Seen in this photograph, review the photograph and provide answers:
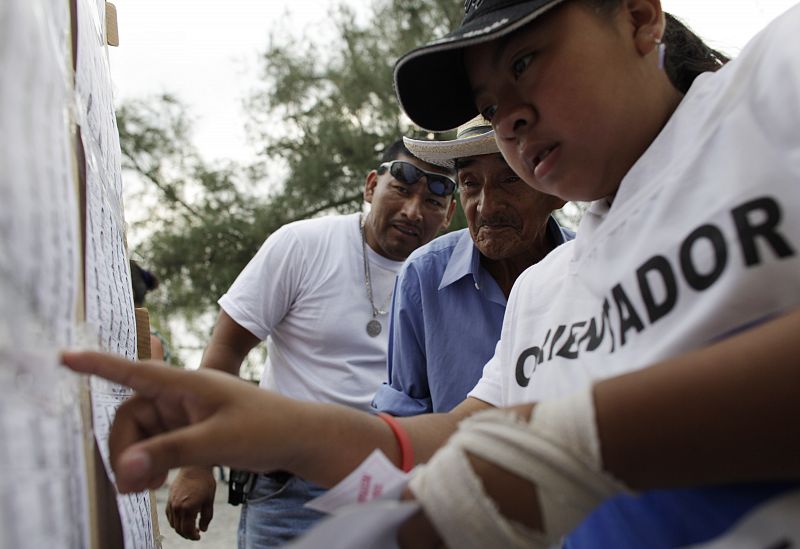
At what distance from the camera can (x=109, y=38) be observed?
1.53m

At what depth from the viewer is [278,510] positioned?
7.95 ft

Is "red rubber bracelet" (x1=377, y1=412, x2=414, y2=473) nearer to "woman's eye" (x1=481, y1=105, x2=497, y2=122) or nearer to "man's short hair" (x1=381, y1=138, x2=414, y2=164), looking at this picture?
"woman's eye" (x1=481, y1=105, x2=497, y2=122)

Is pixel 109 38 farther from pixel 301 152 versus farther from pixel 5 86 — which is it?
pixel 301 152

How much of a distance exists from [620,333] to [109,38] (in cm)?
126

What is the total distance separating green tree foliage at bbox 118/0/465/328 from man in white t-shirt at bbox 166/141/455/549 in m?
5.12

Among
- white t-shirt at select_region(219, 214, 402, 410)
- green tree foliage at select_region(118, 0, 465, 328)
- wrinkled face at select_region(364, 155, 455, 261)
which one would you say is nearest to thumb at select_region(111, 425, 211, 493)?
white t-shirt at select_region(219, 214, 402, 410)

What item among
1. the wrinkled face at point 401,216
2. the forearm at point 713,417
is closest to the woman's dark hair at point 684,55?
the forearm at point 713,417

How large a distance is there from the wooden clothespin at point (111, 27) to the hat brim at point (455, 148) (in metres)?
0.99

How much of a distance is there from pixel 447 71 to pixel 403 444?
2.31ft

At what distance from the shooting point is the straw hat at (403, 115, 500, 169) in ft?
6.88

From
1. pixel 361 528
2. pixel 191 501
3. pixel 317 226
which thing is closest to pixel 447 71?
pixel 361 528

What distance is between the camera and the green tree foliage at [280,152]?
8141 mm

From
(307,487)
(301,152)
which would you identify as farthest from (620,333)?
(301,152)

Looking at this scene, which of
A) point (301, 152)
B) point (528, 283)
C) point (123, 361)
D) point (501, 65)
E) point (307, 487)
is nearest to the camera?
point (123, 361)
